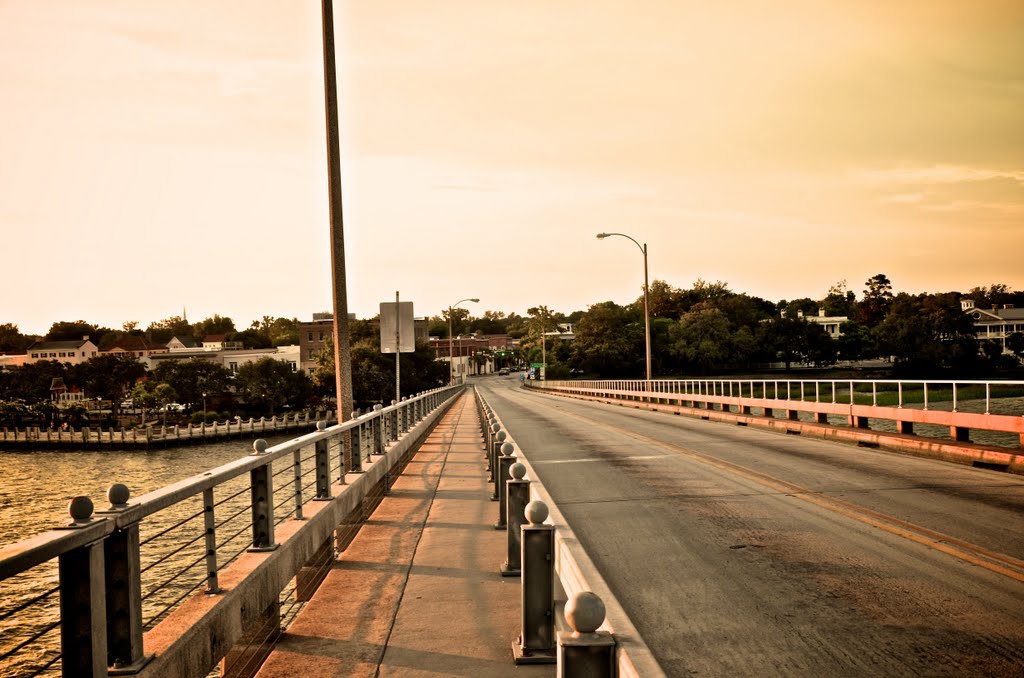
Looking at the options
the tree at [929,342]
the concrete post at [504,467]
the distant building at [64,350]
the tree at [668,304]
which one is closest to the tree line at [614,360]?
the tree at [929,342]

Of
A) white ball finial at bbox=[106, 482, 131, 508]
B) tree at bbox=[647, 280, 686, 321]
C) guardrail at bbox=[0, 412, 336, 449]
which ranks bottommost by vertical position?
guardrail at bbox=[0, 412, 336, 449]

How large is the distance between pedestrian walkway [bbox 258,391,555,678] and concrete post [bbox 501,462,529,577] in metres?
0.17

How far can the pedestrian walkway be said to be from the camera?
18.8 ft

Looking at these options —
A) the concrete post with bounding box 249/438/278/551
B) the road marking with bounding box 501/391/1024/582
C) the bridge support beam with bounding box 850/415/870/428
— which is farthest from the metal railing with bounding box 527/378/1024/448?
the concrete post with bounding box 249/438/278/551

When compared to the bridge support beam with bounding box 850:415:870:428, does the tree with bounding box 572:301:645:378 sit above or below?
above

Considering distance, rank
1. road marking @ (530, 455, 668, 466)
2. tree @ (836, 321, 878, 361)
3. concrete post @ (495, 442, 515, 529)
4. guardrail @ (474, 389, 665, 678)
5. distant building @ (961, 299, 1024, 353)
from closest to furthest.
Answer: guardrail @ (474, 389, 665, 678)
concrete post @ (495, 442, 515, 529)
road marking @ (530, 455, 668, 466)
tree @ (836, 321, 878, 361)
distant building @ (961, 299, 1024, 353)

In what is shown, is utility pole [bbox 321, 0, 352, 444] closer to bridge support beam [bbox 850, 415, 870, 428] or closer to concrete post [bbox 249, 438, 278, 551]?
concrete post [bbox 249, 438, 278, 551]

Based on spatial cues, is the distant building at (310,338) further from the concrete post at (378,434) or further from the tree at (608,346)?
the concrete post at (378,434)

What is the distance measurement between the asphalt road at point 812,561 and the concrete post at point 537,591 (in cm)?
84

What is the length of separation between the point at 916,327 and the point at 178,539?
287 feet

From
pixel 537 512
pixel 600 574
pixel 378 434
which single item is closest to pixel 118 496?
pixel 537 512

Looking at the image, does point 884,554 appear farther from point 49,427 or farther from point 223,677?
point 49,427

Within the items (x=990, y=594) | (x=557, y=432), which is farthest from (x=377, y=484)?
(x=557, y=432)

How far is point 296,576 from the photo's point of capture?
8258mm
